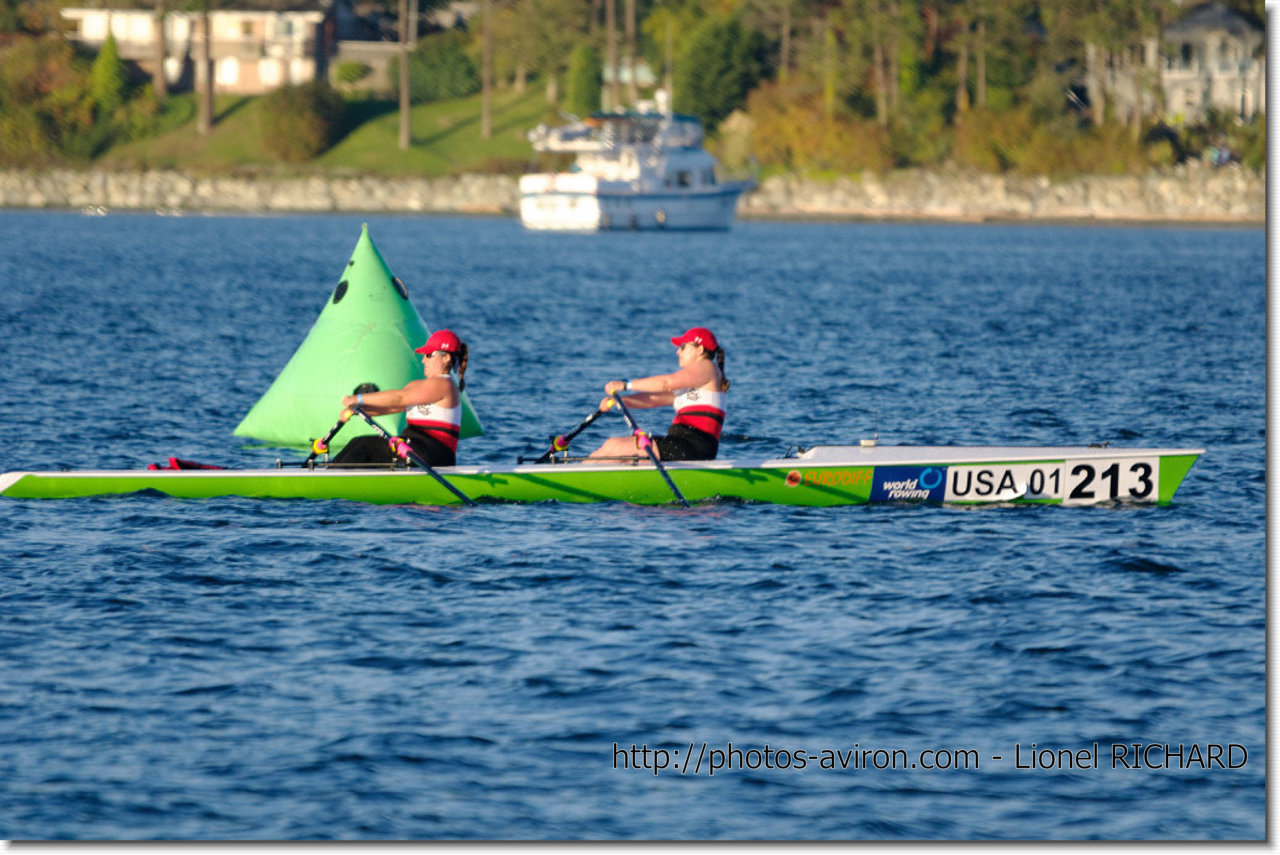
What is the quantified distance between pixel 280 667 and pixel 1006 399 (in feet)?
53.0

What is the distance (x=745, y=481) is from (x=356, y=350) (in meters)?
4.79

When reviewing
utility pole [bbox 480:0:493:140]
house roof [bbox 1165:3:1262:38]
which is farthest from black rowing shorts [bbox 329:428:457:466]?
utility pole [bbox 480:0:493:140]

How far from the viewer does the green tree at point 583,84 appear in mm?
105750

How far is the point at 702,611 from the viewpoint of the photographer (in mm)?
12234

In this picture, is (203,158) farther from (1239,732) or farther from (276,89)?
(1239,732)

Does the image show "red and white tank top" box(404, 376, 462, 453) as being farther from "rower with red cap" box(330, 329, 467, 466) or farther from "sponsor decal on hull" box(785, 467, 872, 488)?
"sponsor decal on hull" box(785, 467, 872, 488)

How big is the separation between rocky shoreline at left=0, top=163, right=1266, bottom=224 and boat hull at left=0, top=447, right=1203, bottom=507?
80262 millimetres

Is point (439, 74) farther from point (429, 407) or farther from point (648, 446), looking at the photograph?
point (648, 446)

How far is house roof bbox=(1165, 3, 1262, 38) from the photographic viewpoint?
308 feet

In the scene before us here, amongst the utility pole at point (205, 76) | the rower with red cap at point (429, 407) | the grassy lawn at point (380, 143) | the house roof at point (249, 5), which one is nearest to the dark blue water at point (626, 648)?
the rower with red cap at point (429, 407)

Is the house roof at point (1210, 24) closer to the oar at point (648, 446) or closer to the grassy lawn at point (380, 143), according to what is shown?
the grassy lawn at point (380, 143)

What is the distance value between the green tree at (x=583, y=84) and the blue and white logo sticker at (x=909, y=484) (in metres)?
92.4

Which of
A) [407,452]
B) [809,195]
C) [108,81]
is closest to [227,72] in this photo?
[108,81]

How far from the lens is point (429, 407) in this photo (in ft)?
49.8
